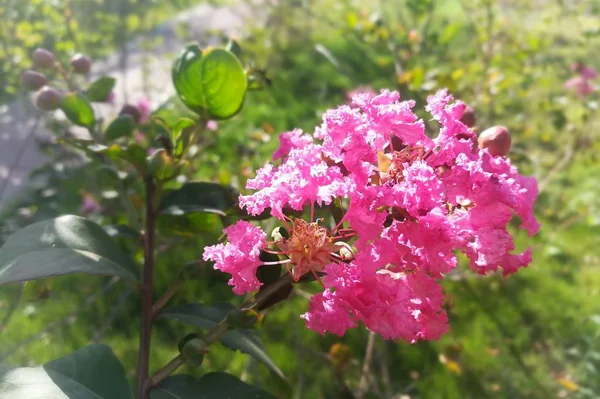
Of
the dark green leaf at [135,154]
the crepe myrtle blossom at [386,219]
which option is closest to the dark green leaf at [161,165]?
the dark green leaf at [135,154]

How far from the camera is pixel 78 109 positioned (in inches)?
37.1

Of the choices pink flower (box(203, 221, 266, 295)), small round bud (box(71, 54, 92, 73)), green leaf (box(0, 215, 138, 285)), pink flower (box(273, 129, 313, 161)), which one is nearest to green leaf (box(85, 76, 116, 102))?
small round bud (box(71, 54, 92, 73))

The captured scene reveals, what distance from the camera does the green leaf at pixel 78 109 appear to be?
3.05 ft

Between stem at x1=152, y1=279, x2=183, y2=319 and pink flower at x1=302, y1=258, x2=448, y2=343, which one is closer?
pink flower at x1=302, y1=258, x2=448, y2=343

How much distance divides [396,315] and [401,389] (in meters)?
1.34

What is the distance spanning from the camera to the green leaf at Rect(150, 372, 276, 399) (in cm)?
70

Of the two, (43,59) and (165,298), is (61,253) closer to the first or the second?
(165,298)

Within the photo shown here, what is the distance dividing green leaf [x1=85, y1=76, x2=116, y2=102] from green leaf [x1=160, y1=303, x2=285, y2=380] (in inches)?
18.0

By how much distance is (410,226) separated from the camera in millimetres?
575

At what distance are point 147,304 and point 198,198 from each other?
0.19m

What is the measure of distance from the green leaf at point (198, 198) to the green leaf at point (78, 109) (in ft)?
0.64

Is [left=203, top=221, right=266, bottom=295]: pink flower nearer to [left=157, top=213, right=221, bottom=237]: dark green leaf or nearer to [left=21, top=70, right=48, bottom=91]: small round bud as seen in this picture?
[left=157, top=213, right=221, bottom=237]: dark green leaf

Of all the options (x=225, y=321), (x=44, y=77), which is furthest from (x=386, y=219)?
(x=44, y=77)

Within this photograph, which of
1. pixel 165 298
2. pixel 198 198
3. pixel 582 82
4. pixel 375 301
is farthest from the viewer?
pixel 582 82
